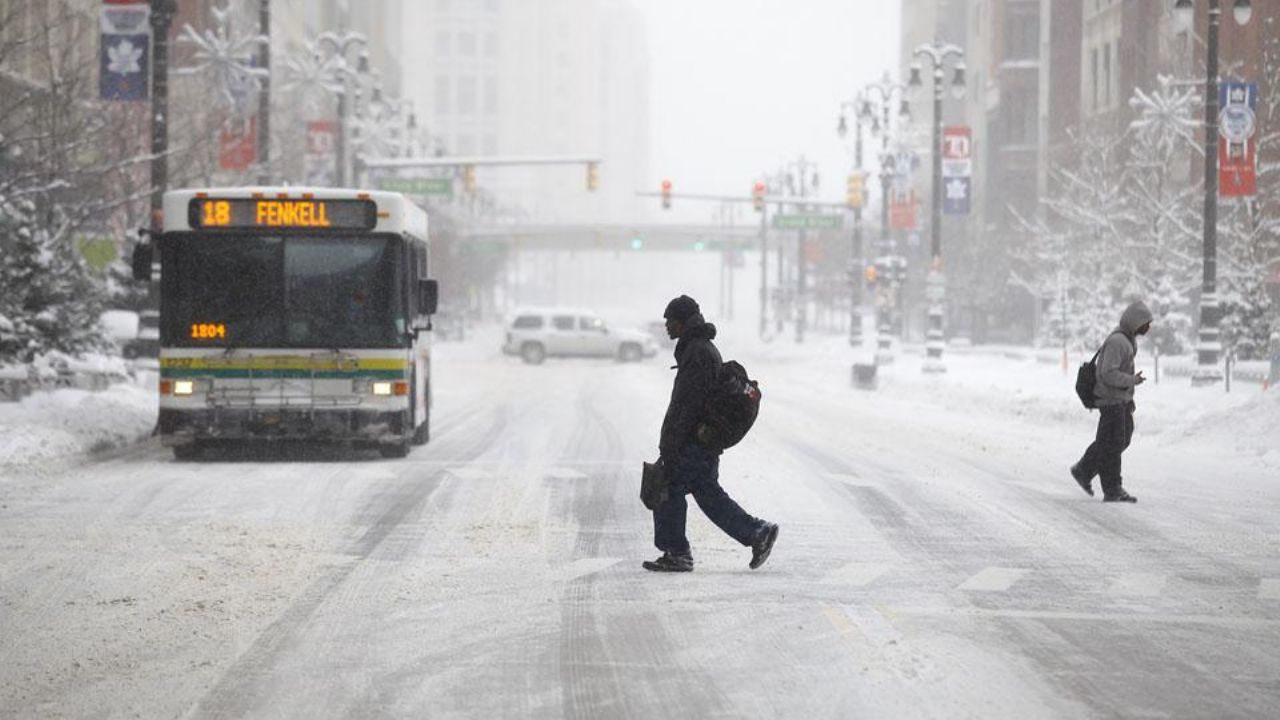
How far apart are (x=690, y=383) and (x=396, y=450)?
10630 mm

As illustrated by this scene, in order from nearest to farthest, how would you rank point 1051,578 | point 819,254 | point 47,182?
point 1051,578
point 47,182
point 819,254

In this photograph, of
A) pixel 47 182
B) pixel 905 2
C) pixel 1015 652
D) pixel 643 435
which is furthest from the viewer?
pixel 905 2

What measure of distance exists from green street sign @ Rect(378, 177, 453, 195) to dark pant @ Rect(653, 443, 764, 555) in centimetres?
4395

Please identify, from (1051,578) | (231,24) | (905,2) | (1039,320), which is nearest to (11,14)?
(1051,578)

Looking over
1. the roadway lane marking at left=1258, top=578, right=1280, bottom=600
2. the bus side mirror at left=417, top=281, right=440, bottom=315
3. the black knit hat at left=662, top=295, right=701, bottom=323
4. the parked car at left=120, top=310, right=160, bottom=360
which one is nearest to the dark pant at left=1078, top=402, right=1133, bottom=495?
the roadway lane marking at left=1258, top=578, right=1280, bottom=600

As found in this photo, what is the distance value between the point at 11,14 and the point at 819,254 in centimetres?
7124

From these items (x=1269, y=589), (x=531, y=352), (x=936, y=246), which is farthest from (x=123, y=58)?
(x=531, y=352)

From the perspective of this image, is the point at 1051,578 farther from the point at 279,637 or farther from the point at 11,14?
the point at 11,14

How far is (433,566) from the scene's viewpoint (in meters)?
12.5

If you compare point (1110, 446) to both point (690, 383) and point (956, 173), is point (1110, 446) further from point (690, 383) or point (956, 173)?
point (956, 173)

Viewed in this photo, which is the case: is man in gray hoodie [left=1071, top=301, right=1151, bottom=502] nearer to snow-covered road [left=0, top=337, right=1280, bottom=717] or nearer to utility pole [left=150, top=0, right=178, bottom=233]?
snow-covered road [left=0, top=337, right=1280, bottom=717]

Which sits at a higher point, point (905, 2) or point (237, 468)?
point (905, 2)

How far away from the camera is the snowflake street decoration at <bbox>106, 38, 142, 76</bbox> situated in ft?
89.2

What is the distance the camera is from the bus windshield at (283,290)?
2038 centimetres
